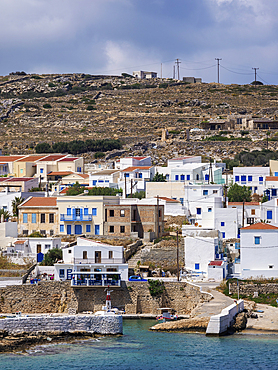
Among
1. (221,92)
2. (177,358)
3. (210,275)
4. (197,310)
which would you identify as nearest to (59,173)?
(210,275)

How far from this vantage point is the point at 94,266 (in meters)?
48.5

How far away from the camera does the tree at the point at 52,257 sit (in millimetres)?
→ 52281

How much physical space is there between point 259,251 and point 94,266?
11.5 meters

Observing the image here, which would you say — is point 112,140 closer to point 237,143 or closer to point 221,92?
point 237,143

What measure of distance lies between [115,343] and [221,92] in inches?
Result: 4302

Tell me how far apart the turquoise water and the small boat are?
434 centimetres

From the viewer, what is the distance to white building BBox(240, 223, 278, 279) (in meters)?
48.9

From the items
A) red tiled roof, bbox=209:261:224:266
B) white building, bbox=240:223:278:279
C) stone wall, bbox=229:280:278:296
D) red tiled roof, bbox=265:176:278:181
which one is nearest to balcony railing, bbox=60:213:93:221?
red tiled roof, bbox=209:261:224:266

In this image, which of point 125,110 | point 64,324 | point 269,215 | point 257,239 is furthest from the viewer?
point 125,110

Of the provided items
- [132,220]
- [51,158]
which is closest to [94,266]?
[132,220]

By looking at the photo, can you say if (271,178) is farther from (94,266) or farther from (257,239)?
(94,266)

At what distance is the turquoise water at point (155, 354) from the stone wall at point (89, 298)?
656 cm

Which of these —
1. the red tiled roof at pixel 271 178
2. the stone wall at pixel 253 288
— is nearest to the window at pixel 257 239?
the stone wall at pixel 253 288

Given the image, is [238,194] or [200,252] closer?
[200,252]
